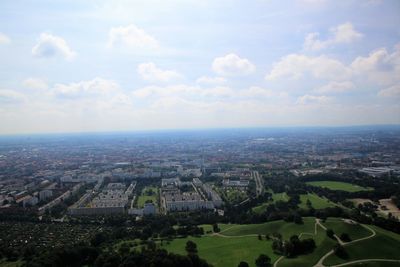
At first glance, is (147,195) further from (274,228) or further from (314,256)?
(314,256)

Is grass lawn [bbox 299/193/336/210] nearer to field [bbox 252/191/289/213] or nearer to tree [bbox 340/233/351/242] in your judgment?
field [bbox 252/191/289/213]

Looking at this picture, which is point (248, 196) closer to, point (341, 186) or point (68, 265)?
point (341, 186)

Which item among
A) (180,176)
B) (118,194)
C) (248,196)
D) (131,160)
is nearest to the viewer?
(248,196)

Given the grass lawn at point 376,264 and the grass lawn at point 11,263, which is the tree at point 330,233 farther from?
the grass lawn at point 11,263

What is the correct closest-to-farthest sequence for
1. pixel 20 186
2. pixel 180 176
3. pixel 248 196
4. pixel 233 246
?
1. pixel 233 246
2. pixel 248 196
3. pixel 20 186
4. pixel 180 176

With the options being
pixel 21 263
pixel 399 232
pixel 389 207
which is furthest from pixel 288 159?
pixel 21 263


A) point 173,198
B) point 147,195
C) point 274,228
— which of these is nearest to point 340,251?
point 274,228
